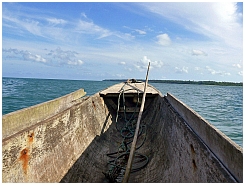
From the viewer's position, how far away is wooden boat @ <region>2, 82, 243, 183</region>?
2.09 metres

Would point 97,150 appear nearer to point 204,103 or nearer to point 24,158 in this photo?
point 24,158

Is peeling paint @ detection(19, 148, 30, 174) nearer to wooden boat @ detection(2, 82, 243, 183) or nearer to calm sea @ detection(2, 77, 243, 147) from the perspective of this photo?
wooden boat @ detection(2, 82, 243, 183)

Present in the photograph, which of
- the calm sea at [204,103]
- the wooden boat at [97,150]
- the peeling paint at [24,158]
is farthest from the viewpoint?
the calm sea at [204,103]

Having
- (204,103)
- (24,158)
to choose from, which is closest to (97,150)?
(24,158)

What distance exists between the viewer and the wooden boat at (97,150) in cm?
209

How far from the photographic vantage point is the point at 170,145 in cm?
347

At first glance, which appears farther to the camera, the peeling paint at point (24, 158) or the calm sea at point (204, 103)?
the calm sea at point (204, 103)

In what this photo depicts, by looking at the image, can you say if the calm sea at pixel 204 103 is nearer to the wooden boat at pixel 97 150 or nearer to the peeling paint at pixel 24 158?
the wooden boat at pixel 97 150

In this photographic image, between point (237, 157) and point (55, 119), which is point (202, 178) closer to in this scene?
point (237, 157)

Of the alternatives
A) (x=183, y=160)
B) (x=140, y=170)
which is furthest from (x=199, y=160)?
(x=140, y=170)

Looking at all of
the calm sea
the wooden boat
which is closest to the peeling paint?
the wooden boat

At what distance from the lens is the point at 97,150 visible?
14.3 ft

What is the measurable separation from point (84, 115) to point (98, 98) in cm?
151

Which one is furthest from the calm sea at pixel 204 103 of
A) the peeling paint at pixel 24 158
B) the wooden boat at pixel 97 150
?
the peeling paint at pixel 24 158
